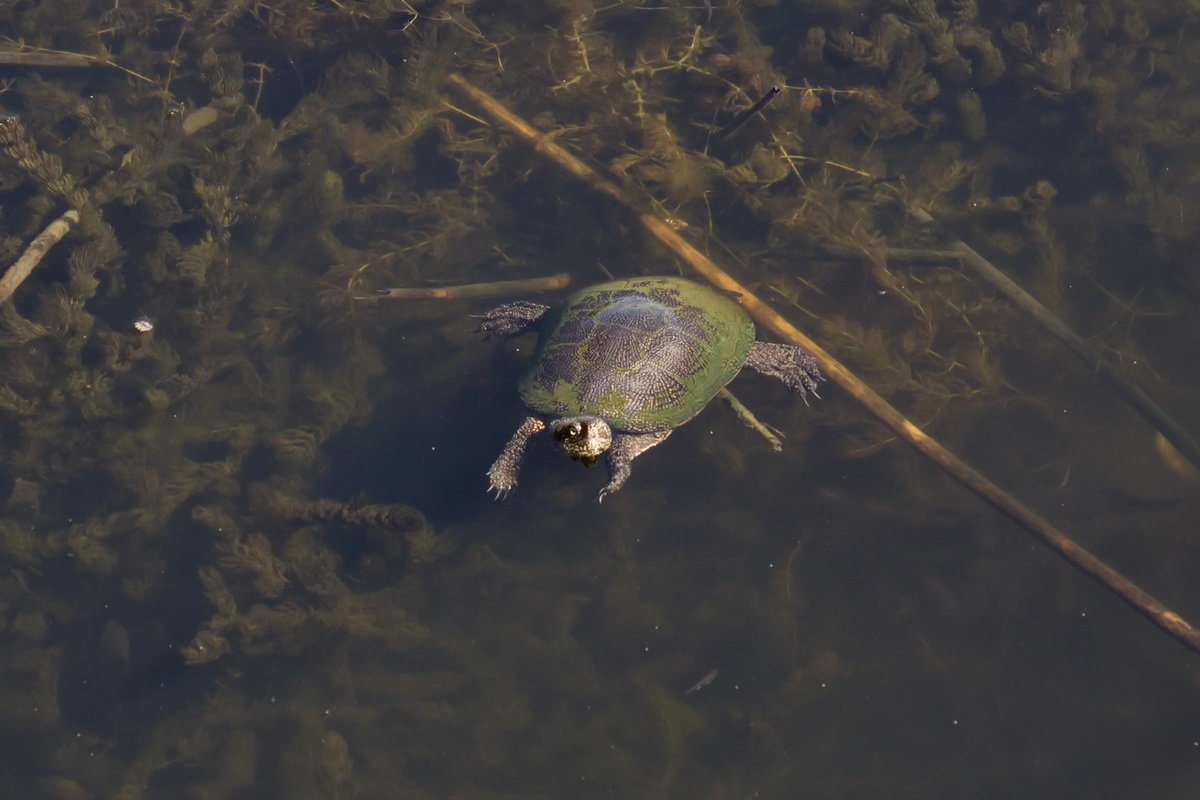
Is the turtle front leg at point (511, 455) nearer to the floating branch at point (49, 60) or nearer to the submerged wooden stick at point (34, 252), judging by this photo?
the submerged wooden stick at point (34, 252)

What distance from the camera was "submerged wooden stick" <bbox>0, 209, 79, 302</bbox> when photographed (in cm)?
554

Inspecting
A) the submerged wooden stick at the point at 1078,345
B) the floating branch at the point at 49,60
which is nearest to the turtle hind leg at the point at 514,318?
the submerged wooden stick at the point at 1078,345

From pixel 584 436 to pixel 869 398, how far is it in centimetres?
184

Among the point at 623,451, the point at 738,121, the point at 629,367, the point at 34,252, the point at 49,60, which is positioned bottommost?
the point at 623,451

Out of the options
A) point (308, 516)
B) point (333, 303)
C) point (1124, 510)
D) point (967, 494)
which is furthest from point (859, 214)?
point (308, 516)

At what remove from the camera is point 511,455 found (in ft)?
17.3

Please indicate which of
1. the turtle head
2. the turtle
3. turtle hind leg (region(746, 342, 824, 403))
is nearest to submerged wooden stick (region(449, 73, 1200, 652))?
turtle hind leg (region(746, 342, 824, 403))

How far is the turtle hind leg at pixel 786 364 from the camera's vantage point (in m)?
5.40

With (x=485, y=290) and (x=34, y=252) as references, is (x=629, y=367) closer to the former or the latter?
(x=485, y=290)

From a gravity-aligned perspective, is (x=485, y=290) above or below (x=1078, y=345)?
above

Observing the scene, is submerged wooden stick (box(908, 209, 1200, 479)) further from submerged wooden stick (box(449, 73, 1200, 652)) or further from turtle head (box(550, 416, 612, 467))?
turtle head (box(550, 416, 612, 467))

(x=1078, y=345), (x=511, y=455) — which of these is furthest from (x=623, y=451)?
(x=1078, y=345)

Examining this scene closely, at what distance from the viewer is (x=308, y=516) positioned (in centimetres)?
545

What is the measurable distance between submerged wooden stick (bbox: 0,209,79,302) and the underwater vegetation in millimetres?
124
